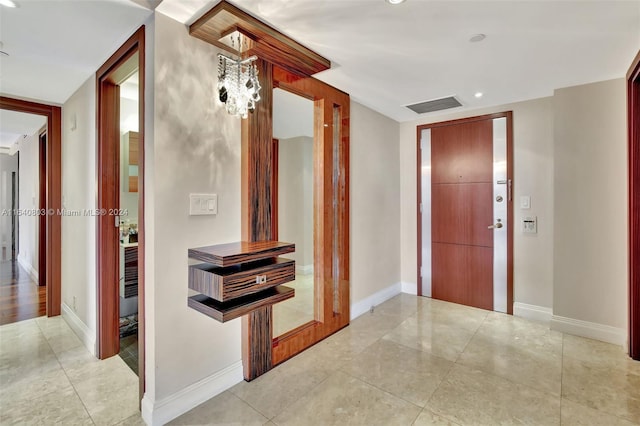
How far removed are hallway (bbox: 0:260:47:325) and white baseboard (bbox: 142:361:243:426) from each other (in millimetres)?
2635

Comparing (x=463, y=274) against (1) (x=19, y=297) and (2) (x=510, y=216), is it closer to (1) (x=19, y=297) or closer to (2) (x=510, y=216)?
(2) (x=510, y=216)

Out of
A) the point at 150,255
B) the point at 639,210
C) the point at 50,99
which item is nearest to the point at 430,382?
the point at 150,255

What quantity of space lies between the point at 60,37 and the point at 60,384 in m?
2.23

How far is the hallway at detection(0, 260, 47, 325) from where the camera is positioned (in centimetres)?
331

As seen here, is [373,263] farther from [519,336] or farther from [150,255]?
[150,255]

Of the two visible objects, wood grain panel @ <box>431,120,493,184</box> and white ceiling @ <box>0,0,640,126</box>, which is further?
wood grain panel @ <box>431,120,493,184</box>

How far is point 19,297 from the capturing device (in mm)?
3861

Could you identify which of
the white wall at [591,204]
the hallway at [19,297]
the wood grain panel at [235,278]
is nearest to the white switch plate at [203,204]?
the wood grain panel at [235,278]

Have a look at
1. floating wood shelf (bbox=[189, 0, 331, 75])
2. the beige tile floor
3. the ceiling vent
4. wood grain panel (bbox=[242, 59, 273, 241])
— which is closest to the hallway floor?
the beige tile floor

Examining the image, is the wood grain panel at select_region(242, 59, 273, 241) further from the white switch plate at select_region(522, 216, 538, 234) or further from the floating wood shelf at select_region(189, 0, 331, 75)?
the white switch plate at select_region(522, 216, 538, 234)

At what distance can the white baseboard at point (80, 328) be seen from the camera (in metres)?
2.51

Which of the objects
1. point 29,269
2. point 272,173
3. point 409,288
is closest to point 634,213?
point 409,288

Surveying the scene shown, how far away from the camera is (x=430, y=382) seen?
6.87 feet

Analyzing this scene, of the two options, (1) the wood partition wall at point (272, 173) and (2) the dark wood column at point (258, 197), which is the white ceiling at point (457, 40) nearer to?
(1) the wood partition wall at point (272, 173)
